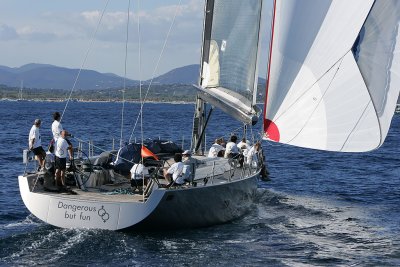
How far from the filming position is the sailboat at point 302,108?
16359mm

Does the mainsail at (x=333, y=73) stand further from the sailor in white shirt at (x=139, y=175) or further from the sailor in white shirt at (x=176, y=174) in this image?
the sailor in white shirt at (x=139, y=175)

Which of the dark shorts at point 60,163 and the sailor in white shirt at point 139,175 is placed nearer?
the sailor in white shirt at point 139,175

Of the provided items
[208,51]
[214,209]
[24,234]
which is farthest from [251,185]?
[24,234]

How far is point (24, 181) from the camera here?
17.1 m

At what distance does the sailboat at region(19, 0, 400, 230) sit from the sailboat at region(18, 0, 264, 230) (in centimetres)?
3

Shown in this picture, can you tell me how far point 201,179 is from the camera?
18578mm

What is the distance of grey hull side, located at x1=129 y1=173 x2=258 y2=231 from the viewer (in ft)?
53.7

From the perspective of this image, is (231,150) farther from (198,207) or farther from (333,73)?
(333,73)

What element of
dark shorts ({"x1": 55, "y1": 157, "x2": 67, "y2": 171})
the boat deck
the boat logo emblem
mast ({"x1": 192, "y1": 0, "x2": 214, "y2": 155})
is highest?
mast ({"x1": 192, "y1": 0, "x2": 214, "y2": 155})

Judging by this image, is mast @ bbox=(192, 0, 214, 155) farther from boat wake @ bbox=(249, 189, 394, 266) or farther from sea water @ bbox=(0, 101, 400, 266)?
boat wake @ bbox=(249, 189, 394, 266)

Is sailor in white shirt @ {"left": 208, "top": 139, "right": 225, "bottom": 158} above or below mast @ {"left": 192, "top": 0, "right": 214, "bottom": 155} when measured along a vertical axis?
below

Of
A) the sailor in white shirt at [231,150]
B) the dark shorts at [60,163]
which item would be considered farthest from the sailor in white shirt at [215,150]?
the dark shorts at [60,163]

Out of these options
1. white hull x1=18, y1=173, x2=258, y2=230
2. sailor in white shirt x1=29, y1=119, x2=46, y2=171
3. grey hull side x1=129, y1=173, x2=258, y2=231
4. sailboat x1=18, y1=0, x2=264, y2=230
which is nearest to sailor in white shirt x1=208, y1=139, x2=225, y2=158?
sailboat x1=18, y1=0, x2=264, y2=230

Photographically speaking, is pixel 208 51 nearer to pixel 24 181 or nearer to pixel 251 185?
pixel 251 185
